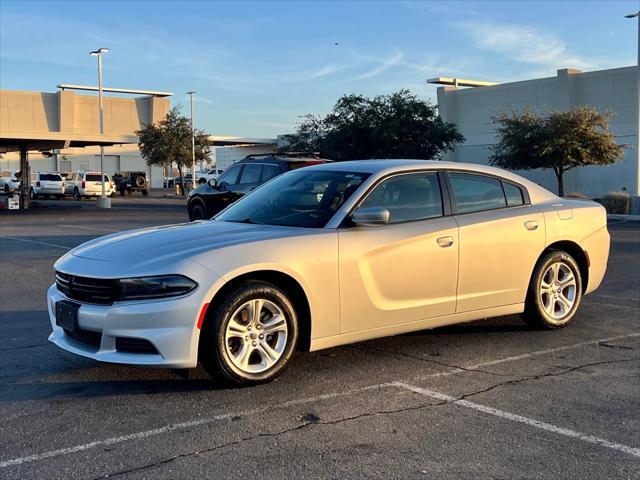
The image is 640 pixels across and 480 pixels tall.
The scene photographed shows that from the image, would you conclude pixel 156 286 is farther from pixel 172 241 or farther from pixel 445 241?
pixel 445 241

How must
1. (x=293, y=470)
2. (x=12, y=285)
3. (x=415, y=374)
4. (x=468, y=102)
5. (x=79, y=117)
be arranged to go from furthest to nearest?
(x=79, y=117) → (x=468, y=102) → (x=12, y=285) → (x=415, y=374) → (x=293, y=470)

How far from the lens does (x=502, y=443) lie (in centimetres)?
412

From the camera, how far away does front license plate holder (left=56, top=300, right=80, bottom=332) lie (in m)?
5.00

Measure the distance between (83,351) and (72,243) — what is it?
12.2 metres

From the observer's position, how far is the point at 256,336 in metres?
5.09

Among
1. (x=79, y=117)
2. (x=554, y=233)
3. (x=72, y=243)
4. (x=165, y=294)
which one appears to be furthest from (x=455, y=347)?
(x=79, y=117)

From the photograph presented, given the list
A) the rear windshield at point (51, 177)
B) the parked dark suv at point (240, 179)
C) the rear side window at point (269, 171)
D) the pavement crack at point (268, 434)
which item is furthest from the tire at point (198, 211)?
the rear windshield at point (51, 177)

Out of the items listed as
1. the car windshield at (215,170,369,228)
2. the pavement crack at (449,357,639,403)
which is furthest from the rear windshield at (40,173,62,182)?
the pavement crack at (449,357,639,403)

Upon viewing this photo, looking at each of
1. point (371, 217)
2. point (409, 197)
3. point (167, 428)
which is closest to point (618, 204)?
point (409, 197)

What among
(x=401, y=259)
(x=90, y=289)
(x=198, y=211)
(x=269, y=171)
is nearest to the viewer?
(x=90, y=289)

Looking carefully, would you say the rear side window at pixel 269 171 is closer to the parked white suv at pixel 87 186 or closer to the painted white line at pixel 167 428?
the painted white line at pixel 167 428

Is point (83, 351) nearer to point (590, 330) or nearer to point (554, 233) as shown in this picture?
point (554, 233)

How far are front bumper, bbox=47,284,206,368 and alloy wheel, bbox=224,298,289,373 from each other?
0.96ft

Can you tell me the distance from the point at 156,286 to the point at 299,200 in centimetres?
171
